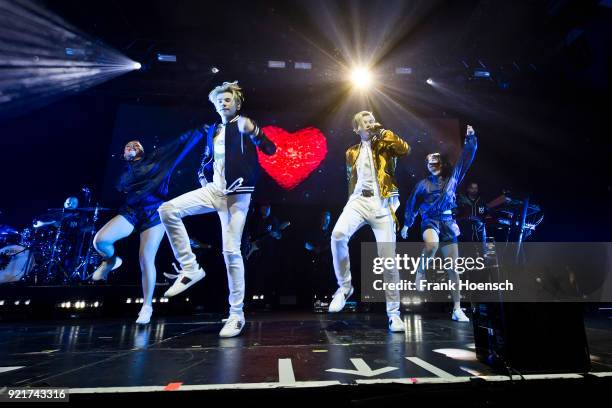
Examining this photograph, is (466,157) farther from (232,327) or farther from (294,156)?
(294,156)

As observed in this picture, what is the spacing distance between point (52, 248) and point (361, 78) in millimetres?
8411

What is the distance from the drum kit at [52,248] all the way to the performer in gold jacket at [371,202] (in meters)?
5.73

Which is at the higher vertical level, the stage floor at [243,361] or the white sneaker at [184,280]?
the white sneaker at [184,280]

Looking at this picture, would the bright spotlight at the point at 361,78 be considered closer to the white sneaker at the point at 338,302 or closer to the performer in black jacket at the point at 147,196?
the performer in black jacket at the point at 147,196

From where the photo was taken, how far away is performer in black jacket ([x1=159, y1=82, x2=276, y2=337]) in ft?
10.4

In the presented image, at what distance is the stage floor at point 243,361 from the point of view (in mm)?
1343

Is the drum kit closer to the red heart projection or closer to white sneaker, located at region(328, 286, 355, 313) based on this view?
the red heart projection

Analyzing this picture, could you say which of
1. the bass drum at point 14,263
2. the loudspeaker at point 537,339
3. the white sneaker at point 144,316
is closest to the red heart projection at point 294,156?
the white sneaker at point 144,316

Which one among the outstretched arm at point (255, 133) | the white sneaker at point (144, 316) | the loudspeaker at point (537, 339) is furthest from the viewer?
the white sneaker at point (144, 316)

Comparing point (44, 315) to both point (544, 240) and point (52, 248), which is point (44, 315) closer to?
point (52, 248)

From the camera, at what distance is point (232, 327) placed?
297 cm

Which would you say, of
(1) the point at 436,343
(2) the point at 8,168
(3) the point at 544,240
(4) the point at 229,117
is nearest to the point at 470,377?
(1) the point at 436,343

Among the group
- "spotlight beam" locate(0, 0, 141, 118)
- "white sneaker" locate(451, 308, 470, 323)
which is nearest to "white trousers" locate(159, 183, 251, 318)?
"white sneaker" locate(451, 308, 470, 323)

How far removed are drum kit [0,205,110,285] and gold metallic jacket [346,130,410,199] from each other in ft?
18.9
